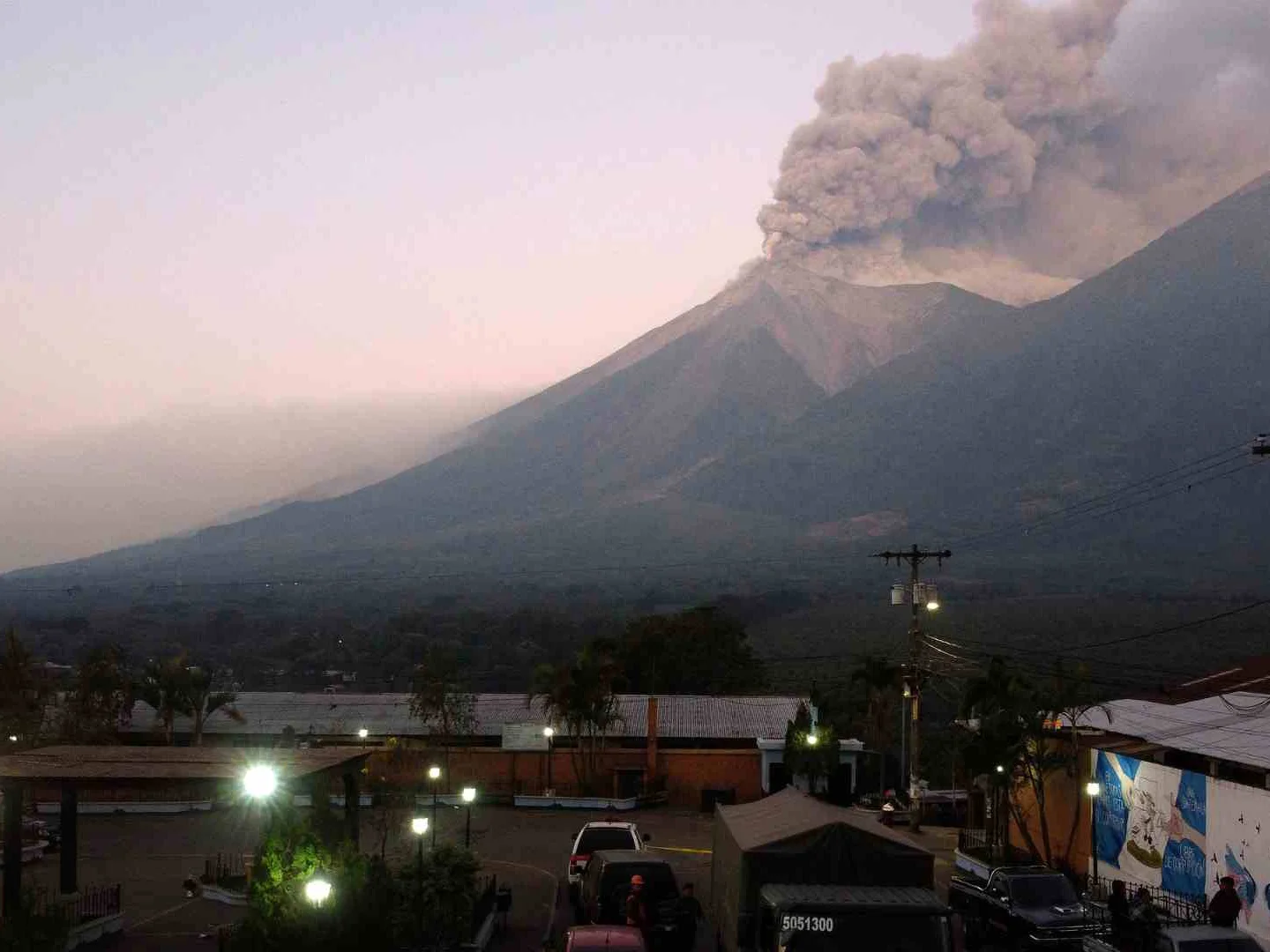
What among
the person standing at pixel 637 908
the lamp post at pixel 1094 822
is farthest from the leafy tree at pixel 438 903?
the lamp post at pixel 1094 822

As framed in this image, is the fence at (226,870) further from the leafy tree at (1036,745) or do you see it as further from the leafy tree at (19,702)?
the leafy tree at (19,702)

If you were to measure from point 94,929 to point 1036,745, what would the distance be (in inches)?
671

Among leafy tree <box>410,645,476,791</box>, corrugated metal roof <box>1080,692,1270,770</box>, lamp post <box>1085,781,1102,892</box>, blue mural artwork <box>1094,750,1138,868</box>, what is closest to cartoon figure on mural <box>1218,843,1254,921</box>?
corrugated metal roof <box>1080,692,1270,770</box>

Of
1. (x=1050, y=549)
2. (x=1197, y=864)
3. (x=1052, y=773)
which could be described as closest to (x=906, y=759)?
(x=1052, y=773)

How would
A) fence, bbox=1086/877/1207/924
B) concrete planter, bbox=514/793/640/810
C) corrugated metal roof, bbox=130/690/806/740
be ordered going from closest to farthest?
fence, bbox=1086/877/1207/924, concrete planter, bbox=514/793/640/810, corrugated metal roof, bbox=130/690/806/740

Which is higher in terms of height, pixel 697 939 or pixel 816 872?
pixel 816 872

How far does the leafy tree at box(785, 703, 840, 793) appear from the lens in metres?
39.9

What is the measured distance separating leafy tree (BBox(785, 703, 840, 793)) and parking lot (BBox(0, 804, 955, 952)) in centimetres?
330

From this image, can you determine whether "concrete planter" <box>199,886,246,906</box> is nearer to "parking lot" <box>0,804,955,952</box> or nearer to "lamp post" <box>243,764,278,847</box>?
"parking lot" <box>0,804,955,952</box>

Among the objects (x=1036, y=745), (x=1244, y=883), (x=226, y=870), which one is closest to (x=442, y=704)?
(x=226, y=870)

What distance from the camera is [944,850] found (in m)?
32.2

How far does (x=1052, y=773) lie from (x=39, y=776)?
18950 millimetres

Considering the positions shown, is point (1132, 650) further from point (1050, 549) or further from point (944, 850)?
point (1050, 549)

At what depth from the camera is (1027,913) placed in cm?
2014
